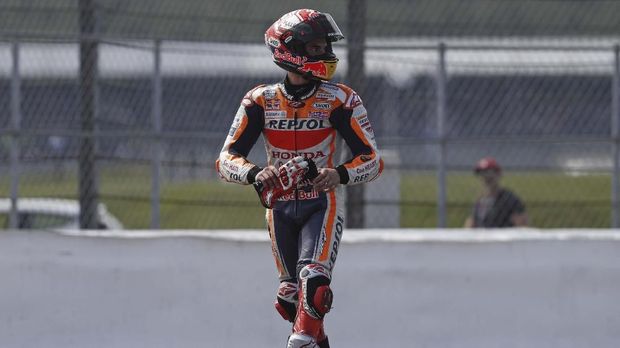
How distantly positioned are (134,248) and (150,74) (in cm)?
213

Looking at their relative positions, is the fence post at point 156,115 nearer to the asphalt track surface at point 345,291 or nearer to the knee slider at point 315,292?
the asphalt track surface at point 345,291

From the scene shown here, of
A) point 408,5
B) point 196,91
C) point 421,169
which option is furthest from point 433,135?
point 196,91

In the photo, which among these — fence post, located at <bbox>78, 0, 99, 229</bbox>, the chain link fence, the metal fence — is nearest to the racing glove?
the chain link fence

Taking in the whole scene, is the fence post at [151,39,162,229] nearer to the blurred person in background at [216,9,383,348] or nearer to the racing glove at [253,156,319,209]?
the blurred person in background at [216,9,383,348]

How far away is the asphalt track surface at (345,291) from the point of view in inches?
263

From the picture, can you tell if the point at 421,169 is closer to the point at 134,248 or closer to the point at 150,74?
the point at 150,74

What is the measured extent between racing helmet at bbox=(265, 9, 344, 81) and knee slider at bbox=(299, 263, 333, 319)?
36.1 inches

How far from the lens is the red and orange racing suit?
543cm

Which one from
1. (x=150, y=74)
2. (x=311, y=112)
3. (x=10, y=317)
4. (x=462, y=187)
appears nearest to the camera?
(x=311, y=112)

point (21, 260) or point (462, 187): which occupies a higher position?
point (462, 187)

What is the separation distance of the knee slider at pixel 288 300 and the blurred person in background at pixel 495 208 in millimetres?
3886

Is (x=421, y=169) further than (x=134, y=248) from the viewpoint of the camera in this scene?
Yes

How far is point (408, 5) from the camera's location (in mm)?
8727

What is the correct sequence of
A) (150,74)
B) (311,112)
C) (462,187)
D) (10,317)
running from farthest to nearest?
(462,187)
(150,74)
(10,317)
(311,112)
